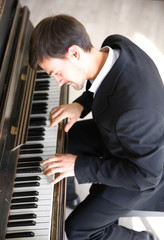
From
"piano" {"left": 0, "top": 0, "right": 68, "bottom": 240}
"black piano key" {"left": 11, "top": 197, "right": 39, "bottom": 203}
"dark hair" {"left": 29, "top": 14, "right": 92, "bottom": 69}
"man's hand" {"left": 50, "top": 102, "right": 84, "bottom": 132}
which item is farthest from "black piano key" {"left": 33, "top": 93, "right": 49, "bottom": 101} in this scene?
"black piano key" {"left": 11, "top": 197, "right": 39, "bottom": 203}

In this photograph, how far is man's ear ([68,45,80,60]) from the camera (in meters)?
1.21

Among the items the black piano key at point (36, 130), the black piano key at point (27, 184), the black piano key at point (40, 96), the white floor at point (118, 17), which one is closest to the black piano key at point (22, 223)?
the black piano key at point (27, 184)

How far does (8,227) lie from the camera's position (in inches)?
46.3

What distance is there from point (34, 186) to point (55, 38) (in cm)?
69

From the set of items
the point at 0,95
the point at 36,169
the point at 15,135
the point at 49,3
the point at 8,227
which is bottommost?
the point at 8,227

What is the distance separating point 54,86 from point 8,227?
930 millimetres

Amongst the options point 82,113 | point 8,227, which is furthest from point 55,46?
point 8,227

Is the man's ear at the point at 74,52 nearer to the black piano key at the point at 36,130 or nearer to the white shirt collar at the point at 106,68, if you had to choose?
the white shirt collar at the point at 106,68

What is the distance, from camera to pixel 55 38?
3.98ft

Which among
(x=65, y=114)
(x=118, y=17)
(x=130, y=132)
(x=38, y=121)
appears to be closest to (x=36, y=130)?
(x=38, y=121)

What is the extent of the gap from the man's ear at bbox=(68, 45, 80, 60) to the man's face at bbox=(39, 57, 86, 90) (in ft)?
0.08

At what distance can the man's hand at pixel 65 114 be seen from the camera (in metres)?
1.56

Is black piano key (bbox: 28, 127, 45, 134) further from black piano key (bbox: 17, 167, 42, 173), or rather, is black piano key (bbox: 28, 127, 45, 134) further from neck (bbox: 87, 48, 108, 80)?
neck (bbox: 87, 48, 108, 80)

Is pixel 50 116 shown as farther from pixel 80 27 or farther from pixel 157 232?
pixel 157 232
